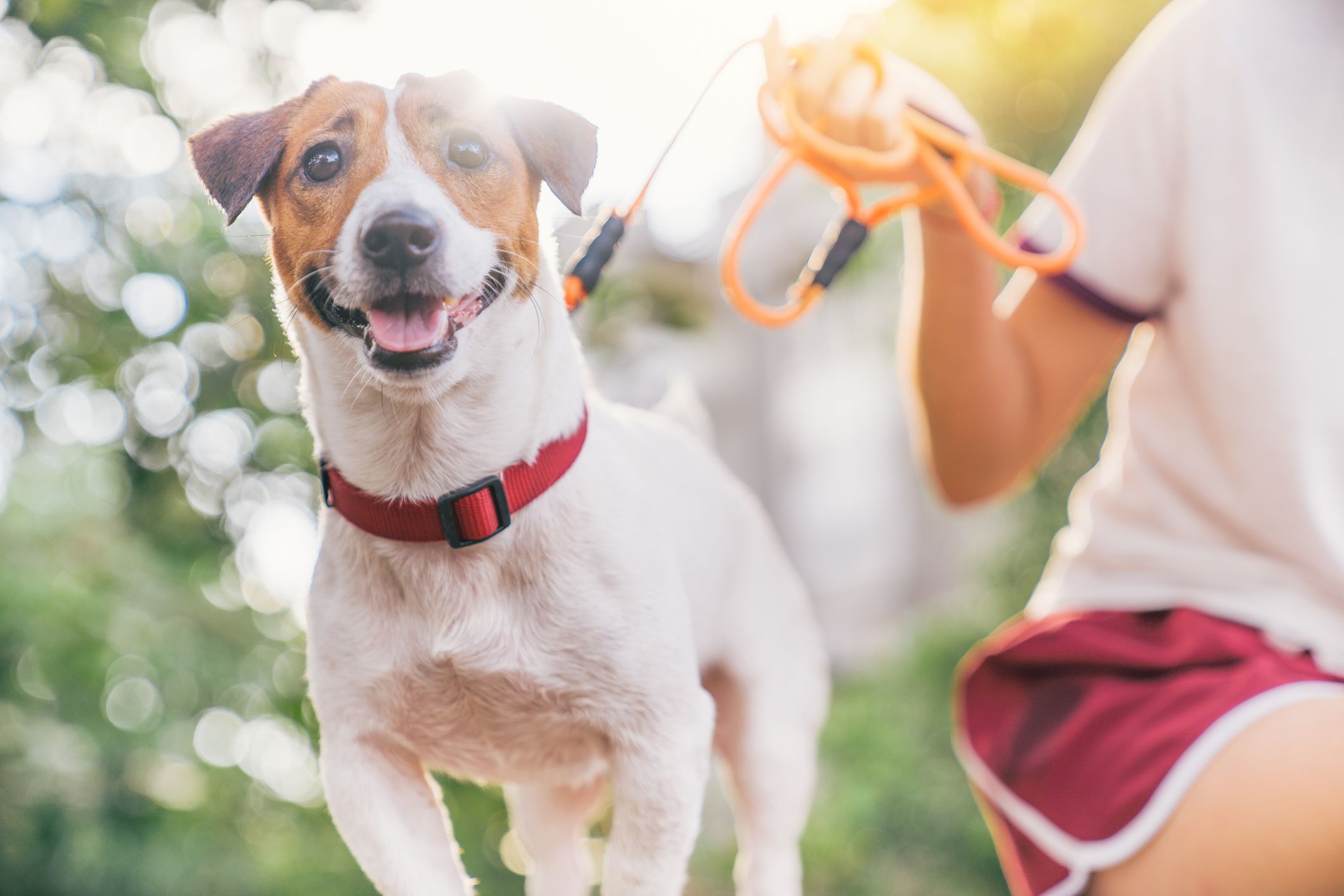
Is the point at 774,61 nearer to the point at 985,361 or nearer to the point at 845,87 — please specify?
the point at 845,87

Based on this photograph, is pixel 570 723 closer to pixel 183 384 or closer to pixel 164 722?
pixel 183 384

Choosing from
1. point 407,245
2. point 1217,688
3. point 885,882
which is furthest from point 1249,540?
point 885,882

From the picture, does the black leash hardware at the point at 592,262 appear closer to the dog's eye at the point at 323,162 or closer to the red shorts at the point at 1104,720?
the dog's eye at the point at 323,162

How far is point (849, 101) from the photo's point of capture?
3.46 ft

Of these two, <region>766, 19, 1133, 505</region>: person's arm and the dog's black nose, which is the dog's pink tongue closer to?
the dog's black nose

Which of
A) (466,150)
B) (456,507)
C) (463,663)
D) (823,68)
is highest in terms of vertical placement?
(823,68)

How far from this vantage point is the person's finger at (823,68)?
1062mm

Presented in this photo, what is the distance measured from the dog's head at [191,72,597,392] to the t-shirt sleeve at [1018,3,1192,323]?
866 millimetres

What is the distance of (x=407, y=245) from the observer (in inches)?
28.1

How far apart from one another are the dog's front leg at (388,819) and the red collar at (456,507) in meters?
0.18

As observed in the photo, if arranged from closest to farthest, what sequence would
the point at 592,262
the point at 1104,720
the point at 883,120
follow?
the point at 592,262 → the point at 883,120 → the point at 1104,720

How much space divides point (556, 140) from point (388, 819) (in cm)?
56

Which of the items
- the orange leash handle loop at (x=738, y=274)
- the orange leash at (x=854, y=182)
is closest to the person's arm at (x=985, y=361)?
the orange leash at (x=854, y=182)

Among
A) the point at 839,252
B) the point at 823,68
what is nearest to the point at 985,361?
the point at 839,252
